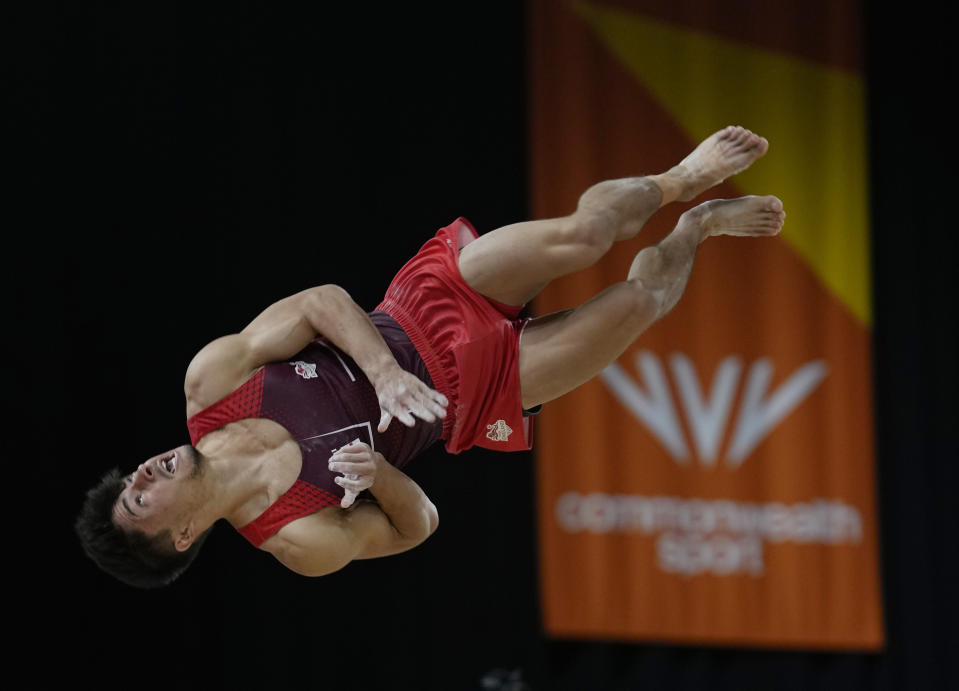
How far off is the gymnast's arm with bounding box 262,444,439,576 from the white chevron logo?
8.26 feet

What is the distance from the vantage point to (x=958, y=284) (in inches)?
225

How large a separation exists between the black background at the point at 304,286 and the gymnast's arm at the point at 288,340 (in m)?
2.06

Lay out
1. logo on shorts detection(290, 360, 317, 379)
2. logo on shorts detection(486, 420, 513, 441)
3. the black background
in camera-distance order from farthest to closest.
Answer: the black background → logo on shorts detection(486, 420, 513, 441) → logo on shorts detection(290, 360, 317, 379)

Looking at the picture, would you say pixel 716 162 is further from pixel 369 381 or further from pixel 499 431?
pixel 369 381

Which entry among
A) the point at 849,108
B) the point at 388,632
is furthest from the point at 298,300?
the point at 849,108

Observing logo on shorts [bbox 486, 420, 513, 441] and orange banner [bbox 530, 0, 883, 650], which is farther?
orange banner [bbox 530, 0, 883, 650]

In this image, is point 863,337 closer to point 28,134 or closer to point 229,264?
point 229,264

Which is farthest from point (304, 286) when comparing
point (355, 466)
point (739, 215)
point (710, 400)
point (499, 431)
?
point (355, 466)

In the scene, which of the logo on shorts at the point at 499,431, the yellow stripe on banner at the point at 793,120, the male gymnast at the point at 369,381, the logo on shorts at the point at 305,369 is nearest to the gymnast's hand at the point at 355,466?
the male gymnast at the point at 369,381

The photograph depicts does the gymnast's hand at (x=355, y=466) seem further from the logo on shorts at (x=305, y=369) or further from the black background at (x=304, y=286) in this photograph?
the black background at (x=304, y=286)

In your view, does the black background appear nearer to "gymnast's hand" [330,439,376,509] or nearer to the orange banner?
the orange banner

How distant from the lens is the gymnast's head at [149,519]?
305cm

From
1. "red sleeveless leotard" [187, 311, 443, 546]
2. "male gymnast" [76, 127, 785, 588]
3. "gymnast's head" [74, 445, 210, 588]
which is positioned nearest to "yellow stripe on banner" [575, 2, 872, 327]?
"male gymnast" [76, 127, 785, 588]

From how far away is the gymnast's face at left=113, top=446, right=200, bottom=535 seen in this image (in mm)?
3041
